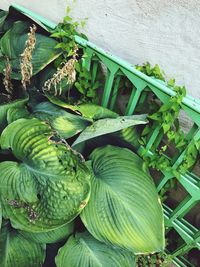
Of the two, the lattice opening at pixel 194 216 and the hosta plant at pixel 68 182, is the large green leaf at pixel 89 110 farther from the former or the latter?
the lattice opening at pixel 194 216

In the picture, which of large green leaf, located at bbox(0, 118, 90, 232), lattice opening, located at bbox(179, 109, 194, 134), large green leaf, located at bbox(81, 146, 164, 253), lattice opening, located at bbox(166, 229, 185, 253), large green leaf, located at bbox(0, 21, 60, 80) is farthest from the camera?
lattice opening, located at bbox(166, 229, 185, 253)

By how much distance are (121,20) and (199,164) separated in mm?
Answer: 808

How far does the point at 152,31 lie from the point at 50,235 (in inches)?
41.5

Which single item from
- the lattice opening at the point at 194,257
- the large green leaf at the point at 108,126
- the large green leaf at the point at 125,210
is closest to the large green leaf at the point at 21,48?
the large green leaf at the point at 108,126

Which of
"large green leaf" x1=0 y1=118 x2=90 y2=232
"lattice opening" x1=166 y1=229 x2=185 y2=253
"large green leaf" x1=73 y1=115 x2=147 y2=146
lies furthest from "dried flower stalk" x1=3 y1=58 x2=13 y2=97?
"lattice opening" x1=166 y1=229 x2=185 y2=253

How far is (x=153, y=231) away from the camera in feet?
4.63

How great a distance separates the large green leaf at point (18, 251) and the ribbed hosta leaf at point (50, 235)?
0.05 m

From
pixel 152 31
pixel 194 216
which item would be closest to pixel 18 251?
pixel 194 216

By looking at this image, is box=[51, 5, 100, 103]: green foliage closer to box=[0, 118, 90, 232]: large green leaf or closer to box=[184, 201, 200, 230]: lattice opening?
box=[0, 118, 90, 232]: large green leaf

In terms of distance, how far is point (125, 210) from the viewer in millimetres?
1405

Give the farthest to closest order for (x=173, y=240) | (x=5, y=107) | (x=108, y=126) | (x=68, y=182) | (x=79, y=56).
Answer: (x=173, y=240)
(x=79, y=56)
(x=5, y=107)
(x=108, y=126)
(x=68, y=182)

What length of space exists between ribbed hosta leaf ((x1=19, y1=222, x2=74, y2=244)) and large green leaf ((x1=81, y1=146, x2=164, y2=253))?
150 mm

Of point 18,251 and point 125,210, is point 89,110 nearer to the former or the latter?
point 125,210

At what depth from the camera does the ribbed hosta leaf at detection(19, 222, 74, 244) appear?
4.82 ft
